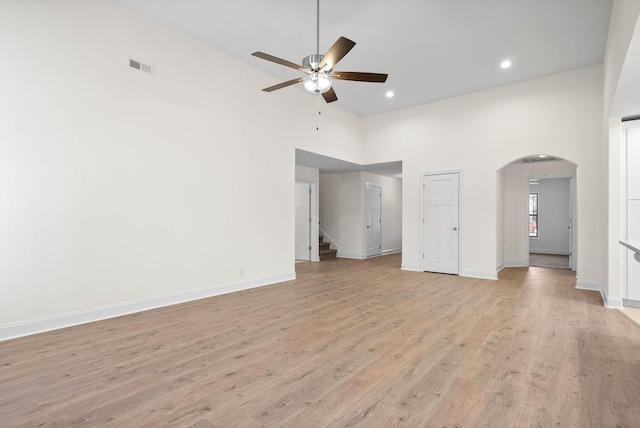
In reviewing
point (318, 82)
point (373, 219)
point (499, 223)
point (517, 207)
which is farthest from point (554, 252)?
point (318, 82)

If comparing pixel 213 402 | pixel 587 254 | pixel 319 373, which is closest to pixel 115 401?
pixel 213 402

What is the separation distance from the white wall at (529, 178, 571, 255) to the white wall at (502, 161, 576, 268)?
10.9 ft

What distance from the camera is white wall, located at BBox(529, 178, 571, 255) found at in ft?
35.1

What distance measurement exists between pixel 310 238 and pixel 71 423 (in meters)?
7.17

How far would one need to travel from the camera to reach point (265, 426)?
1.82 metres

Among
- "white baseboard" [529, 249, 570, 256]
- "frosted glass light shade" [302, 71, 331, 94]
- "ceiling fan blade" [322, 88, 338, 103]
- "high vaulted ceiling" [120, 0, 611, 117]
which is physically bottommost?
"white baseboard" [529, 249, 570, 256]

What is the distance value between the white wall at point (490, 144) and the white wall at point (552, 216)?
594 cm

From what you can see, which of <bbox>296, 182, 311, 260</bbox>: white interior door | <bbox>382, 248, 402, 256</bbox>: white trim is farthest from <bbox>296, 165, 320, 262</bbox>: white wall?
<bbox>382, 248, 402, 256</bbox>: white trim

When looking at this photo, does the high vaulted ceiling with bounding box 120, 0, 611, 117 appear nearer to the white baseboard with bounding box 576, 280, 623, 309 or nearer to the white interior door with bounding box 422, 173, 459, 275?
the white interior door with bounding box 422, 173, 459, 275

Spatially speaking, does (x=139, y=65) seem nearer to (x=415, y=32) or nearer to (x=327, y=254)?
(x=415, y=32)

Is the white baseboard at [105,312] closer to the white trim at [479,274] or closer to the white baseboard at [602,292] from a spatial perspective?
the white trim at [479,274]

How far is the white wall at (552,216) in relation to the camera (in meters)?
10.7

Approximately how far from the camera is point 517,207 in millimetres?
8156

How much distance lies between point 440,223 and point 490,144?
1852 millimetres
